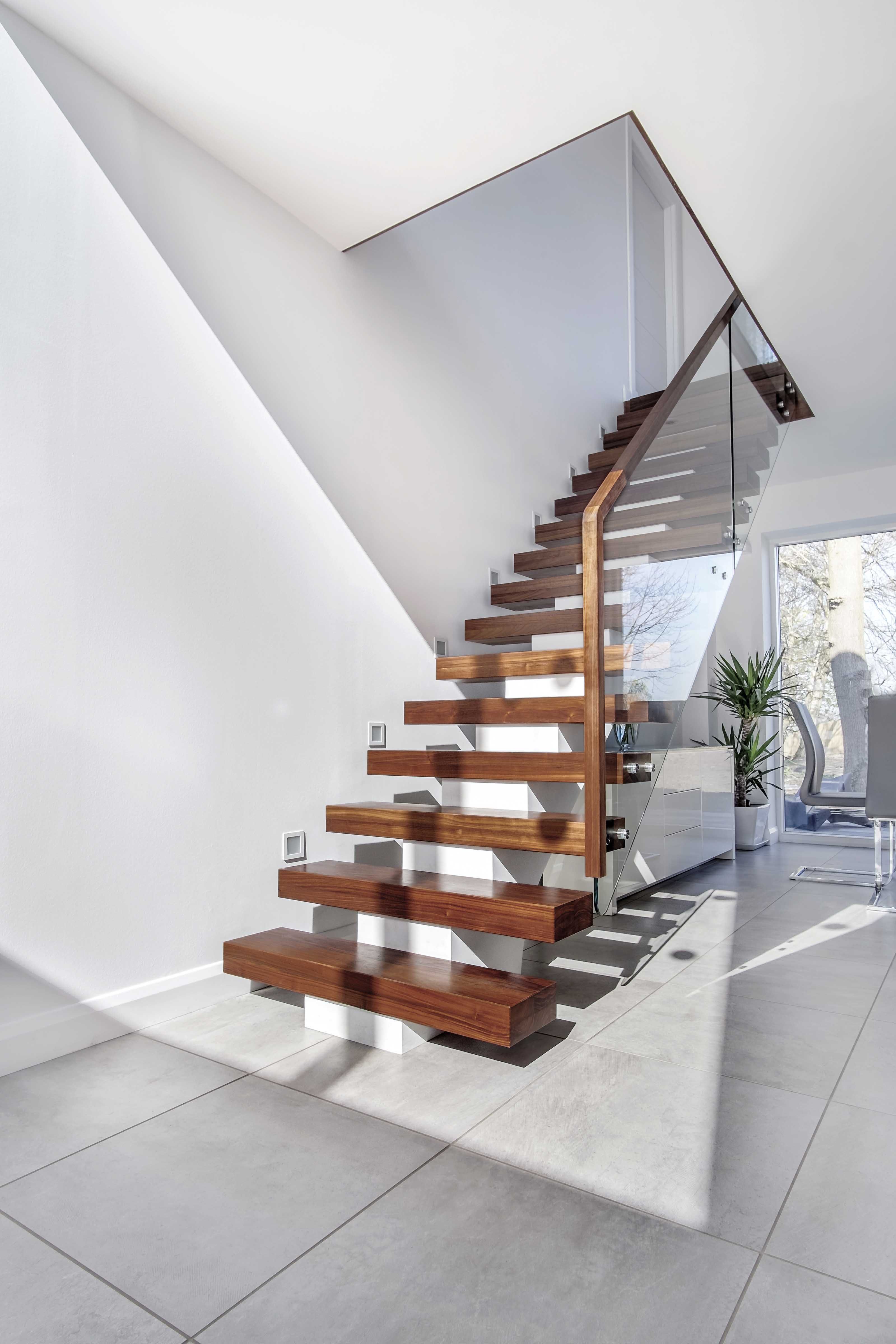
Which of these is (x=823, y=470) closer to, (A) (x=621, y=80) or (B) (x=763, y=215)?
(B) (x=763, y=215)

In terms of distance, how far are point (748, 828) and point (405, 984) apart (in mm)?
4253

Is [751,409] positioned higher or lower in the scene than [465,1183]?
higher

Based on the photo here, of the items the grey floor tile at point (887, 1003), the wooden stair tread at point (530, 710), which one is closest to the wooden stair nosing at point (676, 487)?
the wooden stair tread at point (530, 710)

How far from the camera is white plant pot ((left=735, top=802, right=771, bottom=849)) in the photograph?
5672mm

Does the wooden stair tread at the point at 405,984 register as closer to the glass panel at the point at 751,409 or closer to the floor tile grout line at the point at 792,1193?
the floor tile grout line at the point at 792,1193

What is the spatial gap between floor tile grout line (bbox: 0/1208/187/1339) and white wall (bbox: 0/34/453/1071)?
2.24 feet

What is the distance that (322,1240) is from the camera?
1.34 metres

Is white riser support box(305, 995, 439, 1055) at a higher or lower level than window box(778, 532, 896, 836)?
lower

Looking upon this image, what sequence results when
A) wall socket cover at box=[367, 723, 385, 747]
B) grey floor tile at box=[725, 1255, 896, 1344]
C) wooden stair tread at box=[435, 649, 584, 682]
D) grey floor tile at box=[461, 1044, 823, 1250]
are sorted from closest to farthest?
1. grey floor tile at box=[725, 1255, 896, 1344]
2. grey floor tile at box=[461, 1044, 823, 1250]
3. wooden stair tread at box=[435, 649, 584, 682]
4. wall socket cover at box=[367, 723, 385, 747]

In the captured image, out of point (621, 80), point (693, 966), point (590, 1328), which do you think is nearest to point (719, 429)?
point (621, 80)

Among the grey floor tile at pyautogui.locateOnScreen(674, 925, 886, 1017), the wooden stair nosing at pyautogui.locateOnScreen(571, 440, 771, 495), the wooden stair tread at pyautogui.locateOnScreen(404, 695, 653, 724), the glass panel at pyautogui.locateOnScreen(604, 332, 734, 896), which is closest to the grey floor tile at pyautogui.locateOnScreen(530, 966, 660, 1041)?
the grey floor tile at pyautogui.locateOnScreen(674, 925, 886, 1017)

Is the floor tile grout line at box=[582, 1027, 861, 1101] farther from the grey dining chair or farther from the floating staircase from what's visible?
the grey dining chair

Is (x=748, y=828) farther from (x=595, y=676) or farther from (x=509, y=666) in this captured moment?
(x=595, y=676)

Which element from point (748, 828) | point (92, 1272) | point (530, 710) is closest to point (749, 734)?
point (748, 828)
